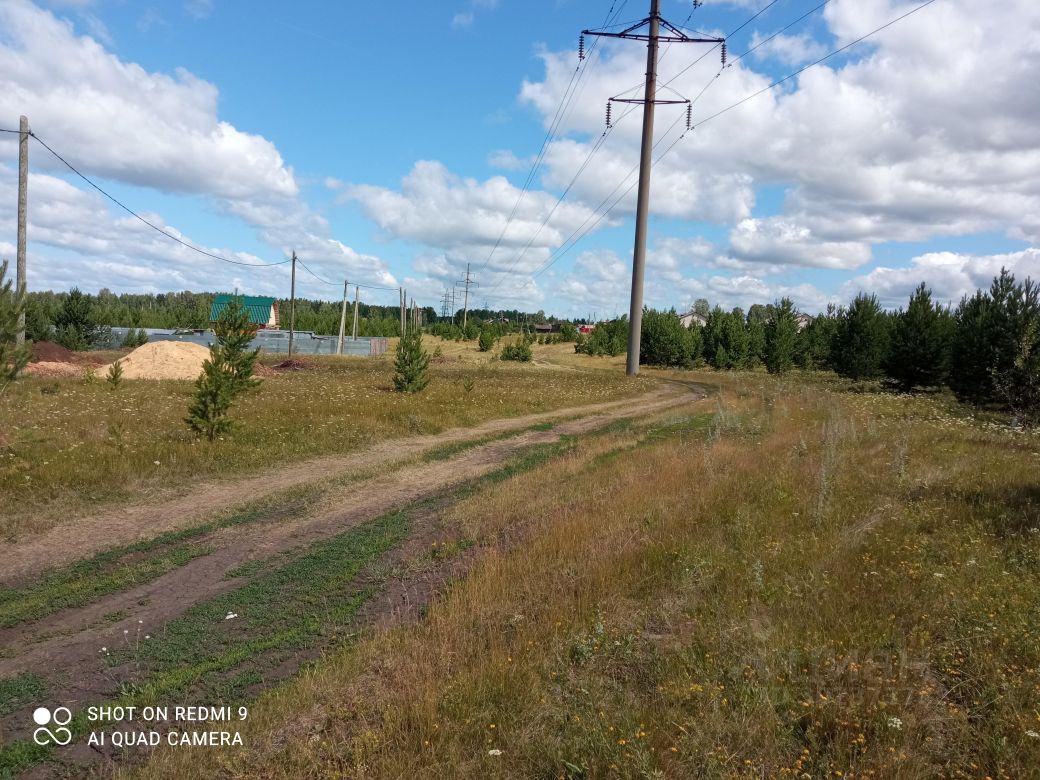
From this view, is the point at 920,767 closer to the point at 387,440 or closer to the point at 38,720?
the point at 38,720

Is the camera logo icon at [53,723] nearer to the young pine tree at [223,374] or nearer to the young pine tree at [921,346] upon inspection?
the young pine tree at [223,374]

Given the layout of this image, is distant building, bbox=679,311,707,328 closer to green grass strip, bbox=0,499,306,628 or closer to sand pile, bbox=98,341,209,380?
sand pile, bbox=98,341,209,380

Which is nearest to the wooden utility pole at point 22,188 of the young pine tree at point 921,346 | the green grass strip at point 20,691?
the green grass strip at point 20,691

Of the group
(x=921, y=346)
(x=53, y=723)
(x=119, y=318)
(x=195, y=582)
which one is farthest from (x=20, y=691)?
(x=119, y=318)

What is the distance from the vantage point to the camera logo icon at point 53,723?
12.1 feet

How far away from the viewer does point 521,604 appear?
5211 millimetres

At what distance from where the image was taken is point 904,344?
3534 centimetres

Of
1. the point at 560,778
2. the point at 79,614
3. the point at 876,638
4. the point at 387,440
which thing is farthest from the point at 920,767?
the point at 387,440

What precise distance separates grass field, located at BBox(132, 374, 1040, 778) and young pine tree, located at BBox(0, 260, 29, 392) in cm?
812

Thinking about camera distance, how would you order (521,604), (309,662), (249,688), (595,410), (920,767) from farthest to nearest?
(595,410) < (521,604) < (309,662) < (249,688) < (920,767)

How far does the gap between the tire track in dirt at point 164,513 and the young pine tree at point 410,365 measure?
778 cm

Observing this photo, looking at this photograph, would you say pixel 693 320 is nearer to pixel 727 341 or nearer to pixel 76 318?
pixel 727 341

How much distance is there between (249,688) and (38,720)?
1218 mm

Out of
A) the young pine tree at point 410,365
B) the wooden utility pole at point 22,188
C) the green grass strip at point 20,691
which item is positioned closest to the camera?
the green grass strip at point 20,691
